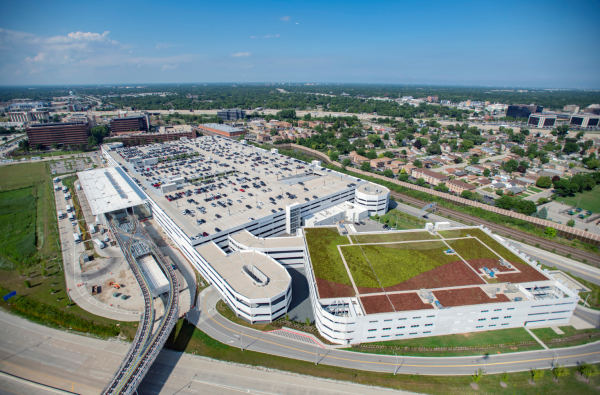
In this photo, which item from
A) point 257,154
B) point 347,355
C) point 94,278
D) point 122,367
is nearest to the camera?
point 122,367

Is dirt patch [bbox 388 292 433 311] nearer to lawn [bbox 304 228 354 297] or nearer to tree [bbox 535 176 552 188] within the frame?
lawn [bbox 304 228 354 297]

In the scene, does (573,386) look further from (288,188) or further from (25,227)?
(25,227)

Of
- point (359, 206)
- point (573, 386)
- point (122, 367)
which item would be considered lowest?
point (573, 386)

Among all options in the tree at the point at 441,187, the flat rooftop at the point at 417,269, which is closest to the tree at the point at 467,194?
the tree at the point at 441,187

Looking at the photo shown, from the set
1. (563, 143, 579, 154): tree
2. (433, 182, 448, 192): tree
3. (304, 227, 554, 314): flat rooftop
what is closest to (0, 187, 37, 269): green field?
(304, 227, 554, 314): flat rooftop

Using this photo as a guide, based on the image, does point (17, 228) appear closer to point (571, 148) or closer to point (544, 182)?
point (544, 182)

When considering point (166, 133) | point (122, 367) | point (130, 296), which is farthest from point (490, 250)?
point (166, 133)

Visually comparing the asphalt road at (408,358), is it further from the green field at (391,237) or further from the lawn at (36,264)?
the green field at (391,237)
